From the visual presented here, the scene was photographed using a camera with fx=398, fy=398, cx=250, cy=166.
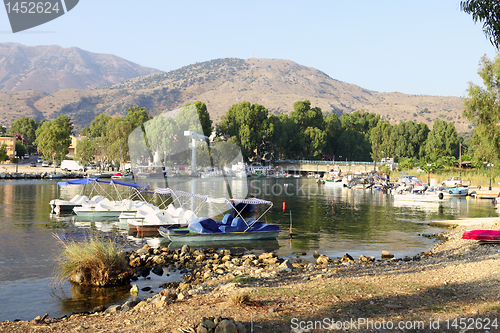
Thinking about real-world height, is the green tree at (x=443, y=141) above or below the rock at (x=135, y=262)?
above

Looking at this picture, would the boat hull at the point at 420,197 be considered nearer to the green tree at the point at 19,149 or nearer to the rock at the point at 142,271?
the rock at the point at 142,271

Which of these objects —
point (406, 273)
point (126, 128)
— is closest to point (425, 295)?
point (406, 273)

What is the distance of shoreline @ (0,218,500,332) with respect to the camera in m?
9.25

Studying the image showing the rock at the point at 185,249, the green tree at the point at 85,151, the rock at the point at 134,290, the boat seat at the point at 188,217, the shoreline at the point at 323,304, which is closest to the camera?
the shoreline at the point at 323,304

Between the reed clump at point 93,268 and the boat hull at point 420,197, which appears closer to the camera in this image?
the reed clump at point 93,268

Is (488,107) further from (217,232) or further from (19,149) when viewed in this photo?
(19,149)

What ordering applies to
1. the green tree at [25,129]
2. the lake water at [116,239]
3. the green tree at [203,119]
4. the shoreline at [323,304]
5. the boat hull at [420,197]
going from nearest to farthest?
the shoreline at [323,304], the lake water at [116,239], the boat hull at [420,197], the green tree at [203,119], the green tree at [25,129]

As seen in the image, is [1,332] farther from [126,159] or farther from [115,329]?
[126,159]

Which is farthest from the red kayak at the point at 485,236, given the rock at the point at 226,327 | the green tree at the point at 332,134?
the green tree at the point at 332,134

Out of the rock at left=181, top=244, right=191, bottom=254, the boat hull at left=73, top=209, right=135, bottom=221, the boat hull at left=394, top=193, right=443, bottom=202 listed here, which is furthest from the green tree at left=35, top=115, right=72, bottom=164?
the rock at left=181, top=244, right=191, bottom=254

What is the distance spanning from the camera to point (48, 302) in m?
14.2

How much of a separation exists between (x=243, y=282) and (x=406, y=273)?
6.16 metres

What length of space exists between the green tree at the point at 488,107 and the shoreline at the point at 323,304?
2296 cm

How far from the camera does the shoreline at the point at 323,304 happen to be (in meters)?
9.25
